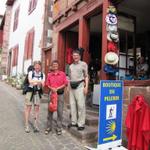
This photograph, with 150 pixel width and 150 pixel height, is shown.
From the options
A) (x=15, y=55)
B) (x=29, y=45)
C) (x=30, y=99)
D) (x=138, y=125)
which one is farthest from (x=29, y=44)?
(x=138, y=125)

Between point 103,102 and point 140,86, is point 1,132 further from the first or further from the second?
point 140,86

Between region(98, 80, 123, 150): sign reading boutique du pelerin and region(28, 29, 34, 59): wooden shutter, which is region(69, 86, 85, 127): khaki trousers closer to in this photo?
region(98, 80, 123, 150): sign reading boutique du pelerin

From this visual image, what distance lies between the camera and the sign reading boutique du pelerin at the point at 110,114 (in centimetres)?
559

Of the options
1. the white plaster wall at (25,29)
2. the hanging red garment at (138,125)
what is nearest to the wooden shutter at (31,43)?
the white plaster wall at (25,29)

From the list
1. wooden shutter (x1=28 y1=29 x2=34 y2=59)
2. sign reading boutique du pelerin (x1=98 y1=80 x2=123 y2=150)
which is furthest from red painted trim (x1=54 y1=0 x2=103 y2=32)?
wooden shutter (x1=28 y1=29 x2=34 y2=59)

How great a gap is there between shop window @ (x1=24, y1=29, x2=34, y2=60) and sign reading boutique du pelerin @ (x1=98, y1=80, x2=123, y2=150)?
38.4 feet

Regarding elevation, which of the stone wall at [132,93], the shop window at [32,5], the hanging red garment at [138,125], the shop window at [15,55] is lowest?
the hanging red garment at [138,125]

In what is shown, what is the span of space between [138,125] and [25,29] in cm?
1529

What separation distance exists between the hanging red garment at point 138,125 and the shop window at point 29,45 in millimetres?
12016

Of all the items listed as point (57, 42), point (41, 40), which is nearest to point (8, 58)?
point (41, 40)

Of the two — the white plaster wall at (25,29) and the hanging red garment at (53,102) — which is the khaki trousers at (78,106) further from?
the white plaster wall at (25,29)

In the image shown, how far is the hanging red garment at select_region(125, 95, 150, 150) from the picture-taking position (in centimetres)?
548

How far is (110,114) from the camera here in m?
5.77

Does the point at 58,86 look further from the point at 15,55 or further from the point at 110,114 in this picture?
the point at 15,55
